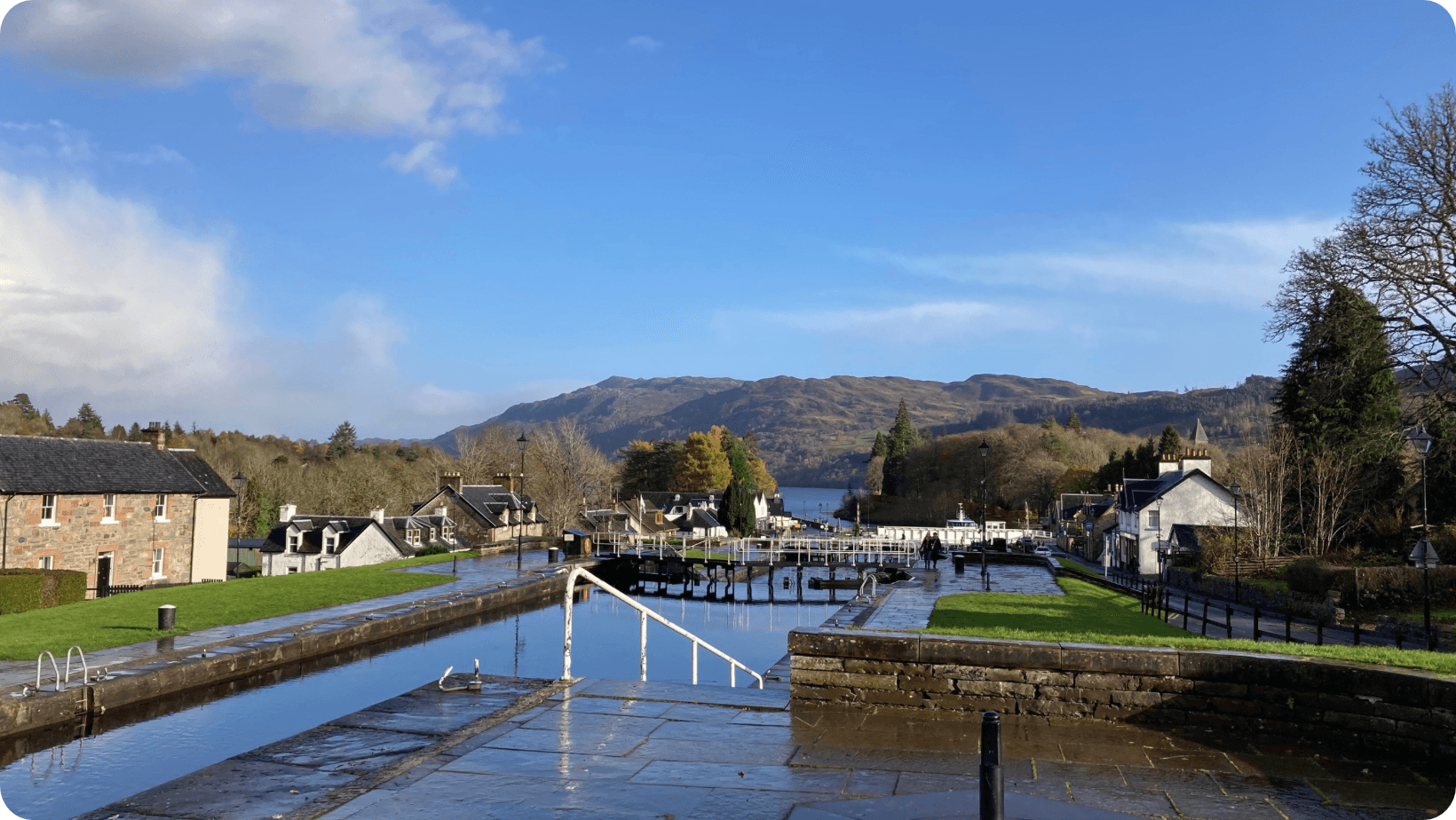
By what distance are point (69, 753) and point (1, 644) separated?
6223 millimetres

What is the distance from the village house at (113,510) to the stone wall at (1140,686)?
113 ft

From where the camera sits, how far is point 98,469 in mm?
37094

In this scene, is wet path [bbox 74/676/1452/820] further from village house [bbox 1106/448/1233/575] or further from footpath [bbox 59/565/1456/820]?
village house [bbox 1106/448/1233/575]

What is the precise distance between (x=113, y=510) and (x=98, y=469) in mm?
1799

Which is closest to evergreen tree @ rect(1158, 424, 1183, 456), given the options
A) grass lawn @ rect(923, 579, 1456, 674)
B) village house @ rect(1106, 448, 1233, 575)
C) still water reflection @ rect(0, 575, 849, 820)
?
village house @ rect(1106, 448, 1233, 575)

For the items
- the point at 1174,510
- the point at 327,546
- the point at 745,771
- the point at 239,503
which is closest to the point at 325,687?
the point at 745,771

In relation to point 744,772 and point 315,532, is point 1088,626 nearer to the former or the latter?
point 744,772

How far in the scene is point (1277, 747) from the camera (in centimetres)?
771

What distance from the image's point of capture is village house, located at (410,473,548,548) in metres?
57.5

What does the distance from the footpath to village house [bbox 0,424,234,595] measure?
3198cm

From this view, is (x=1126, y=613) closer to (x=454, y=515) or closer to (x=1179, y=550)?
(x=1179, y=550)

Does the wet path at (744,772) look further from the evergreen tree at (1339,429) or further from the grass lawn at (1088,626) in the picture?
the evergreen tree at (1339,429)

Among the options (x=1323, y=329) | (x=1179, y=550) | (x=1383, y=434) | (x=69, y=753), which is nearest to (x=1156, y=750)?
(x=69, y=753)

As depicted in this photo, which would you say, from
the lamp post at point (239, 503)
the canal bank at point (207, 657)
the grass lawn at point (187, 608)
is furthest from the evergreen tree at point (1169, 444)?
the canal bank at point (207, 657)
